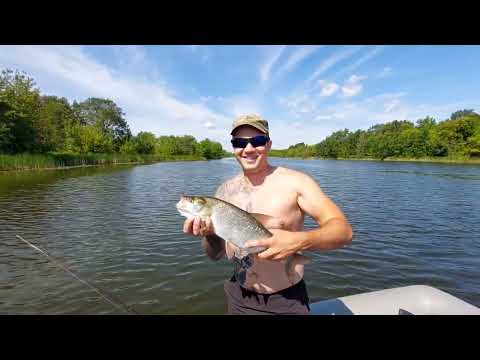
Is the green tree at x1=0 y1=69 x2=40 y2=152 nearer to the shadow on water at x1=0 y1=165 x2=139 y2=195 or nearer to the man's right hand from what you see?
the shadow on water at x1=0 y1=165 x2=139 y2=195

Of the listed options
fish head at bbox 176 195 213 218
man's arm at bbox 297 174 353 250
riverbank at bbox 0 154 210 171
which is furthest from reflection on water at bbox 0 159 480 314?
riverbank at bbox 0 154 210 171

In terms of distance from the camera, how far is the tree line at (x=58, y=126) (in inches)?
2057

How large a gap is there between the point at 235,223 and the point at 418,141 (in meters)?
128

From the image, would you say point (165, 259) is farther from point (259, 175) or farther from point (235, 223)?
point (235, 223)

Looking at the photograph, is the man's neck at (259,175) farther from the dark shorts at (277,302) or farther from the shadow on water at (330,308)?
the shadow on water at (330,308)

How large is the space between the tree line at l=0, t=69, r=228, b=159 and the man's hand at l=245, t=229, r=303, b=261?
5911 cm

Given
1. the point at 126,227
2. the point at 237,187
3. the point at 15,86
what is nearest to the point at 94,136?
the point at 15,86

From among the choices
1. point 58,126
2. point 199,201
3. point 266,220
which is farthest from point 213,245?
point 58,126

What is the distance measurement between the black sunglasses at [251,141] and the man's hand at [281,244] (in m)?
1.24

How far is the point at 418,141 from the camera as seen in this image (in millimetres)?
109875

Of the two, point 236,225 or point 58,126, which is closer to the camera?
point 236,225

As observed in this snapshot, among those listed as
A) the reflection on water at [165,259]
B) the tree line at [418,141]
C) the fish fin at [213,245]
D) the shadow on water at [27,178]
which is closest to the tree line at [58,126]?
the shadow on water at [27,178]

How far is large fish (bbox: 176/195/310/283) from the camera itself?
288cm
